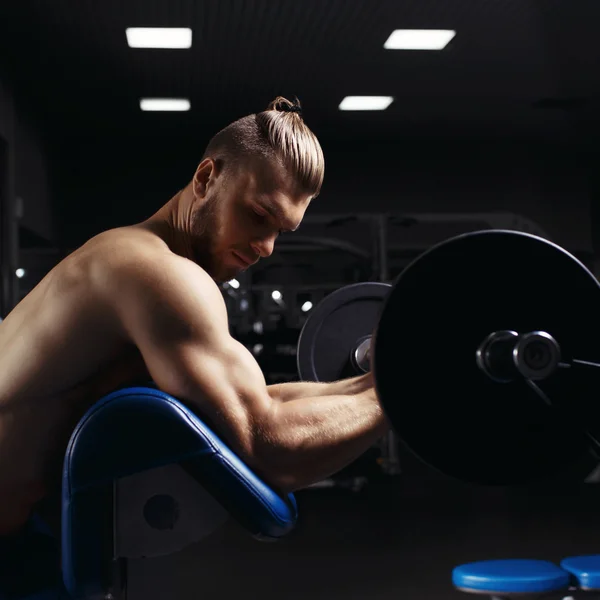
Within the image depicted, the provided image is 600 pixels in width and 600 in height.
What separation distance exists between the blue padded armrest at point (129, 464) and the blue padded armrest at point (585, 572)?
5.69ft

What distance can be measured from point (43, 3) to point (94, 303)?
260cm

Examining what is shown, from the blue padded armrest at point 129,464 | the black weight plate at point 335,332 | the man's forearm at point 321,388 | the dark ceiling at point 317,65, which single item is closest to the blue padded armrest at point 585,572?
the black weight plate at point 335,332

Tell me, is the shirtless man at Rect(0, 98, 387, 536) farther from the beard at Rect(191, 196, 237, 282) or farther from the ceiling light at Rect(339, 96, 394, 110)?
the ceiling light at Rect(339, 96, 394, 110)

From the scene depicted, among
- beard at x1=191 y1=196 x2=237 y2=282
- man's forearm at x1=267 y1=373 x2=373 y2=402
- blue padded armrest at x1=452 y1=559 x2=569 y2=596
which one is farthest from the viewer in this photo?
blue padded armrest at x1=452 y1=559 x2=569 y2=596

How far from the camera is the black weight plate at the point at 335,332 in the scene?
168 centimetres

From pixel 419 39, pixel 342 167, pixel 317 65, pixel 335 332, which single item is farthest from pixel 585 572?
pixel 342 167

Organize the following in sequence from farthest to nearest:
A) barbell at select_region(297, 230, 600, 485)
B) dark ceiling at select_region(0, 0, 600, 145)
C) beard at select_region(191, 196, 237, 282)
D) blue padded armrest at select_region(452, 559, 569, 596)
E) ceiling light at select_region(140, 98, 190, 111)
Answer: ceiling light at select_region(140, 98, 190, 111), dark ceiling at select_region(0, 0, 600, 145), blue padded armrest at select_region(452, 559, 569, 596), beard at select_region(191, 196, 237, 282), barbell at select_region(297, 230, 600, 485)

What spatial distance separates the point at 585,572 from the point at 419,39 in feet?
7.61

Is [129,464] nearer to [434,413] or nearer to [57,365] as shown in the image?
[57,365]

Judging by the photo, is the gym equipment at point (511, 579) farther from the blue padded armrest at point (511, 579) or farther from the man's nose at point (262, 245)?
the man's nose at point (262, 245)

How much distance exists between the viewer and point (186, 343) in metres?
0.99

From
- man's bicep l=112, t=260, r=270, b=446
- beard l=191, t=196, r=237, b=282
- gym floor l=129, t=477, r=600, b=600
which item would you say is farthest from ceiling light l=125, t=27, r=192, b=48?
man's bicep l=112, t=260, r=270, b=446

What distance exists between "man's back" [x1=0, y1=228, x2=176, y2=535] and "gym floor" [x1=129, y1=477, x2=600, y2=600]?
8.78 ft

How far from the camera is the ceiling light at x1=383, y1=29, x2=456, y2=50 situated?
3607 millimetres
